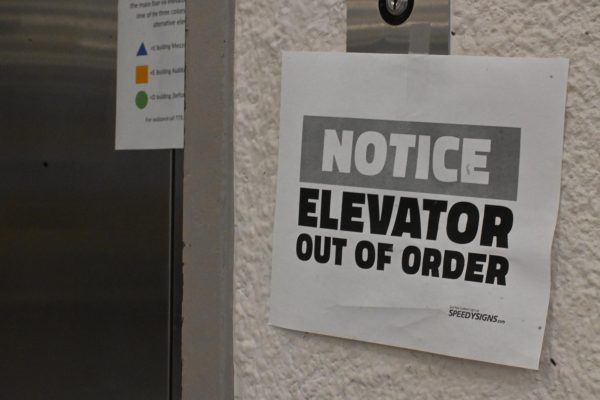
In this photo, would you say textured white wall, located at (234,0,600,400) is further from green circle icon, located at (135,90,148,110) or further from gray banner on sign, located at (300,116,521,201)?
green circle icon, located at (135,90,148,110)

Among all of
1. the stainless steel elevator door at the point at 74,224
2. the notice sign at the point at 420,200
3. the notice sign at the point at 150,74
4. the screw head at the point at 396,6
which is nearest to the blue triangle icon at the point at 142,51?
the notice sign at the point at 150,74

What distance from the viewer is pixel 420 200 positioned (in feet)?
4.35

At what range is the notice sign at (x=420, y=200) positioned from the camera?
4.09 ft

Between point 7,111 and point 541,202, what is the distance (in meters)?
1.48

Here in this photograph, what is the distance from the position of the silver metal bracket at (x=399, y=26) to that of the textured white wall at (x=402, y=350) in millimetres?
23

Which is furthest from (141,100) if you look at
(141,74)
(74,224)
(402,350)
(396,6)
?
(402,350)

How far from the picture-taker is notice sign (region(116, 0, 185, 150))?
5.96 ft

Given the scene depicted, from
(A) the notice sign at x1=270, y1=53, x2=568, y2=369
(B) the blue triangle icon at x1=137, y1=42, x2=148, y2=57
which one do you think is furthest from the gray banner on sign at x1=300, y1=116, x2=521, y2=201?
(B) the blue triangle icon at x1=137, y1=42, x2=148, y2=57

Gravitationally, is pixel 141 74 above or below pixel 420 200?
above

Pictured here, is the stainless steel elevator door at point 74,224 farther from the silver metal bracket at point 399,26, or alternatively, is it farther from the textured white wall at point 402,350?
the silver metal bracket at point 399,26

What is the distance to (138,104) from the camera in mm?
1909

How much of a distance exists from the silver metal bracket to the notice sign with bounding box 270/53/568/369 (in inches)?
1.1

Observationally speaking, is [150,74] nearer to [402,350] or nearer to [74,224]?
[74,224]

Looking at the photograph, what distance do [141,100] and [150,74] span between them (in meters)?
0.07
